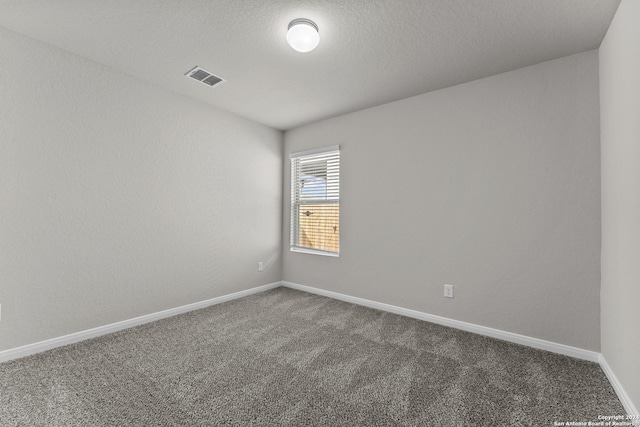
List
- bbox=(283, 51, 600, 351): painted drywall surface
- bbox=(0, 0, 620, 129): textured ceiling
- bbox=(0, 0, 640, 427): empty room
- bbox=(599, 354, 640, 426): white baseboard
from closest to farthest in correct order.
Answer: bbox=(599, 354, 640, 426): white baseboard < bbox=(0, 0, 640, 427): empty room < bbox=(0, 0, 620, 129): textured ceiling < bbox=(283, 51, 600, 351): painted drywall surface

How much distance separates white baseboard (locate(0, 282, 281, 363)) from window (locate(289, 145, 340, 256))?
1184mm

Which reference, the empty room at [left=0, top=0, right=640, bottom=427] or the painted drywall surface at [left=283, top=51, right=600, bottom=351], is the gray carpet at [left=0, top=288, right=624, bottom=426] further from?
the painted drywall surface at [left=283, top=51, right=600, bottom=351]

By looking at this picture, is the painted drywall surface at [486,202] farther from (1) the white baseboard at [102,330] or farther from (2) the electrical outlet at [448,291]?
(1) the white baseboard at [102,330]

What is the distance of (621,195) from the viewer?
1641 millimetres

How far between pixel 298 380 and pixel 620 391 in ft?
6.32

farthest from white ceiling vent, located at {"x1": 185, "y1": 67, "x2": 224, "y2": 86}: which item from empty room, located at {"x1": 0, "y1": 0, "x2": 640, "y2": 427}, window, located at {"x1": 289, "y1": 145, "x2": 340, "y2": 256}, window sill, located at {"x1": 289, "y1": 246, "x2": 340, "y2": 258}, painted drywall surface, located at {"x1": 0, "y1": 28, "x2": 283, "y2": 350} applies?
window sill, located at {"x1": 289, "y1": 246, "x2": 340, "y2": 258}

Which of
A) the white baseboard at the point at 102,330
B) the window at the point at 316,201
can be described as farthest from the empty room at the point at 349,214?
the window at the point at 316,201

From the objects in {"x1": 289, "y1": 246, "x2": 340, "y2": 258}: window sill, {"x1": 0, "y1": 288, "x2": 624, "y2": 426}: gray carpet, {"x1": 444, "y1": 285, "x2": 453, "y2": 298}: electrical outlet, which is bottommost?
{"x1": 0, "y1": 288, "x2": 624, "y2": 426}: gray carpet

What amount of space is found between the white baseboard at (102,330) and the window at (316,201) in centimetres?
118

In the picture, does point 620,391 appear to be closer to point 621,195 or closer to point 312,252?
point 621,195

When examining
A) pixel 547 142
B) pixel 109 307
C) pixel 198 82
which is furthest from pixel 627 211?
pixel 109 307

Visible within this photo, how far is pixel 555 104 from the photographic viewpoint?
2.19 m

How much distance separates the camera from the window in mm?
3630

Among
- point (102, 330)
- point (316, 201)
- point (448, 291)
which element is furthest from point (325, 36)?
point (102, 330)
